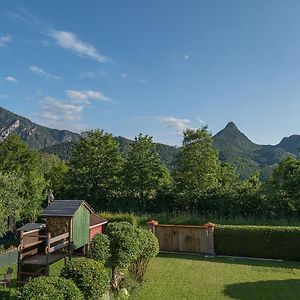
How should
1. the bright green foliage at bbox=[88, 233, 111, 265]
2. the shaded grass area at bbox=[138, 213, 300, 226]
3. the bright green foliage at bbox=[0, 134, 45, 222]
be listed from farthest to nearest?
the bright green foliage at bbox=[0, 134, 45, 222] → the shaded grass area at bbox=[138, 213, 300, 226] → the bright green foliage at bbox=[88, 233, 111, 265]

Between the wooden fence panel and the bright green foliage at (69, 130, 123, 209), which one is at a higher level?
the bright green foliage at (69, 130, 123, 209)

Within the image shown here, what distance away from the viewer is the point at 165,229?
1662cm

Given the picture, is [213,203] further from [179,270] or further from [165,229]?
[179,270]

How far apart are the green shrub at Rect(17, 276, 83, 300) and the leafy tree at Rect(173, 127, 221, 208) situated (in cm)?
1622

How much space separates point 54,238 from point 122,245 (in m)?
1.95

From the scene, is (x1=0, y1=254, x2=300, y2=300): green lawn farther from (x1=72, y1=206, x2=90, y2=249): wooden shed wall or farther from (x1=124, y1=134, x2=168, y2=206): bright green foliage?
(x1=124, y1=134, x2=168, y2=206): bright green foliage

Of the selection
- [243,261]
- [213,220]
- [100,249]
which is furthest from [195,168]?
[100,249]

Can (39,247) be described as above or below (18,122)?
below

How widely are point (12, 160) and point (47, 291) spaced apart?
25407mm

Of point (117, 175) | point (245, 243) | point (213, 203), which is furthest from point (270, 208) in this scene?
point (117, 175)

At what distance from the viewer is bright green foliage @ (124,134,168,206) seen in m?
23.4

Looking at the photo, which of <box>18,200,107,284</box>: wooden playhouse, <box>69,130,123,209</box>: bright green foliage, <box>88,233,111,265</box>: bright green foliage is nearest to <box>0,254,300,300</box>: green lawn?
<box>18,200,107,284</box>: wooden playhouse

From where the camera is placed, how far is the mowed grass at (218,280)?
9766 millimetres

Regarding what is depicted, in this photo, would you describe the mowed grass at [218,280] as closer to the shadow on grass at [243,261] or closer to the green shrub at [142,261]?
the shadow on grass at [243,261]
